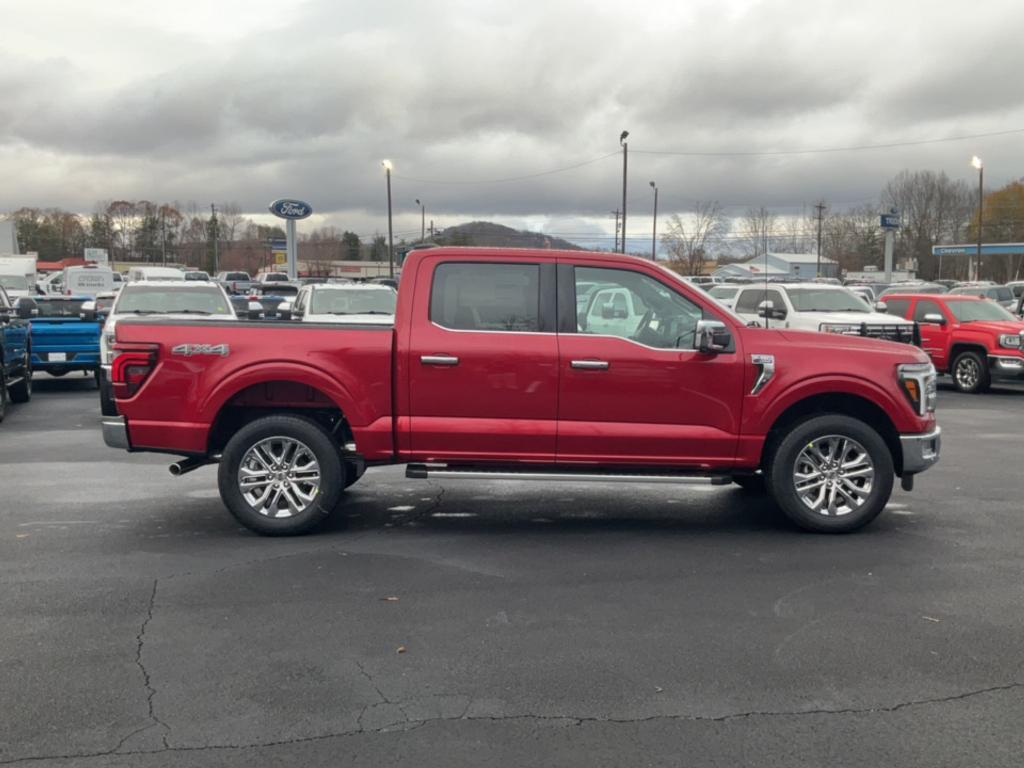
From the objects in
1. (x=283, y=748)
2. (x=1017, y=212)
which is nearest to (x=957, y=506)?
(x=283, y=748)

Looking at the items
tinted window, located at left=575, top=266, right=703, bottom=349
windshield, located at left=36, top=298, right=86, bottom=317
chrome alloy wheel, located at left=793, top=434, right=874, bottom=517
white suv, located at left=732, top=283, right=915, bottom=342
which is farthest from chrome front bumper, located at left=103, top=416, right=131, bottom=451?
windshield, located at left=36, top=298, right=86, bottom=317

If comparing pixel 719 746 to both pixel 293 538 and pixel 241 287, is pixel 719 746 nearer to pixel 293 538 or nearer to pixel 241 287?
pixel 293 538

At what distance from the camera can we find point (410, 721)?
157 inches

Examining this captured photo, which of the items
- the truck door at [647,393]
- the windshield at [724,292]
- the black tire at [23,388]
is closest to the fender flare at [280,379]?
the truck door at [647,393]

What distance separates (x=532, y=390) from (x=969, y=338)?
13630mm

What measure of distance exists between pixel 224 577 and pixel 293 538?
1.02 meters

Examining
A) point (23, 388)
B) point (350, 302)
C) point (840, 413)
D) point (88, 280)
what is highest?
point (88, 280)

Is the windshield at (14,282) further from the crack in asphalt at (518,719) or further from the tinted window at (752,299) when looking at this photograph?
the crack in asphalt at (518,719)

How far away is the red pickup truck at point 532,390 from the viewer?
22.6 ft

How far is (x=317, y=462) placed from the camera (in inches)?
274

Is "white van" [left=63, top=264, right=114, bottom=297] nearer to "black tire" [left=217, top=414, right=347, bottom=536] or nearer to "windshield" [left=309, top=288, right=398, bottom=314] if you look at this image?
"windshield" [left=309, top=288, right=398, bottom=314]

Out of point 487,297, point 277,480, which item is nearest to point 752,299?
point 487,297

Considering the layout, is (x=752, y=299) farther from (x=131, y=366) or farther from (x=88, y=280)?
(x=88, y=280)

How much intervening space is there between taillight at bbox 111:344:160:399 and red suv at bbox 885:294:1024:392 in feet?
48.7
